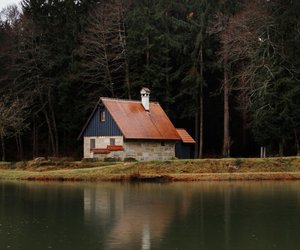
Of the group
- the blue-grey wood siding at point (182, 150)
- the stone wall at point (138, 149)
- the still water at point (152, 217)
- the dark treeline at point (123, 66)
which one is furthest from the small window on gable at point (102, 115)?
the still water at point (152, 217)

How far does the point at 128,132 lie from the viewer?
43188mm

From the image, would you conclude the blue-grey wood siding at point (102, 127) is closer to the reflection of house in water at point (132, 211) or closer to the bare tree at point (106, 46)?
the bare tree at point (106, 46)

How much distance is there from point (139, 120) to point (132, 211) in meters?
25.5

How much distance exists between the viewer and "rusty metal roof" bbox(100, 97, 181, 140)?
43.7m

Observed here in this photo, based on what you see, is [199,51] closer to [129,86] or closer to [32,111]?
[129,86]

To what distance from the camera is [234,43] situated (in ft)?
149

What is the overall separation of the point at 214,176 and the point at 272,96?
457 inches

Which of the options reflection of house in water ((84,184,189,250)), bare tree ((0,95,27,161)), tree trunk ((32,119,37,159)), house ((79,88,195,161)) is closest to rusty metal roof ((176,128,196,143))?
house ((79,88,195,161))

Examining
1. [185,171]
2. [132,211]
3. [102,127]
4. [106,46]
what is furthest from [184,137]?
[132,211]

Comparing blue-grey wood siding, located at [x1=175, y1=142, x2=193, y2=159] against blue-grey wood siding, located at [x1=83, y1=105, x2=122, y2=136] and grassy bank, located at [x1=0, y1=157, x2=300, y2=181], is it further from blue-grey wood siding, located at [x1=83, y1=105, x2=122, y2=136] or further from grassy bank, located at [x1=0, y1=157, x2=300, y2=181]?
→ grassy bank, located at [x1=0, y1=157, x2=300, y2=181]

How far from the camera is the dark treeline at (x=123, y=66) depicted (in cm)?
5009

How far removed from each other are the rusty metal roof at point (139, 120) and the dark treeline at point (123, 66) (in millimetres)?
4134

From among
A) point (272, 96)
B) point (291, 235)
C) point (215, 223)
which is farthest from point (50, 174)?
point (291, 235)

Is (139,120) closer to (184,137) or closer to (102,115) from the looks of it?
(102,115)
